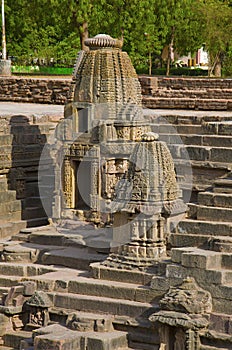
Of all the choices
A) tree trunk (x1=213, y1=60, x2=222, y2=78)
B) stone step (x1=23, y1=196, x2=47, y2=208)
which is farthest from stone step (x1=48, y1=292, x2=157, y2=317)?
tree trunk (x1=213, y1=60, x2=222, y2=78)

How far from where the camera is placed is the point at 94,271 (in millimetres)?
17719

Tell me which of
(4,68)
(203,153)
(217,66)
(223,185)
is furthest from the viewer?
(217,66)

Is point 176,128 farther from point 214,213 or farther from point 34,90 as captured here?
point 34,90

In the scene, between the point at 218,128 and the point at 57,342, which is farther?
the point at 218,128

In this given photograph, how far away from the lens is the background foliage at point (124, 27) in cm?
4366

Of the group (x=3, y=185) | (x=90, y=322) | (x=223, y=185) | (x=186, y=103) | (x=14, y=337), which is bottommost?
(x=14, y=337)

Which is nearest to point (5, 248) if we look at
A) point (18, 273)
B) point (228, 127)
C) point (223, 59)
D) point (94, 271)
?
point (18, 273)

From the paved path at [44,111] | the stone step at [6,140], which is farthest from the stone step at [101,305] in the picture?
the paved path at [44,111]

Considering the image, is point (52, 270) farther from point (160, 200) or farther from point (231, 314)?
point (231, 314)

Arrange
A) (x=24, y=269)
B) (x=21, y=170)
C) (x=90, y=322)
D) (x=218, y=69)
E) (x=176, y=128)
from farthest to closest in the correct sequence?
(x=218, y=69)
(x=21, y=170)
(x=176, y=128)
(x=24, y=269)
(x=90, y=322)

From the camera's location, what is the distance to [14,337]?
58.0 feet

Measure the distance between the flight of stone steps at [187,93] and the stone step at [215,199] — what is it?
8062mm

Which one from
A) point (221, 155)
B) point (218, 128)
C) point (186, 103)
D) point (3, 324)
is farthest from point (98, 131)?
point (186, 103)

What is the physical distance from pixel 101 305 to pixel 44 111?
37.7ft
